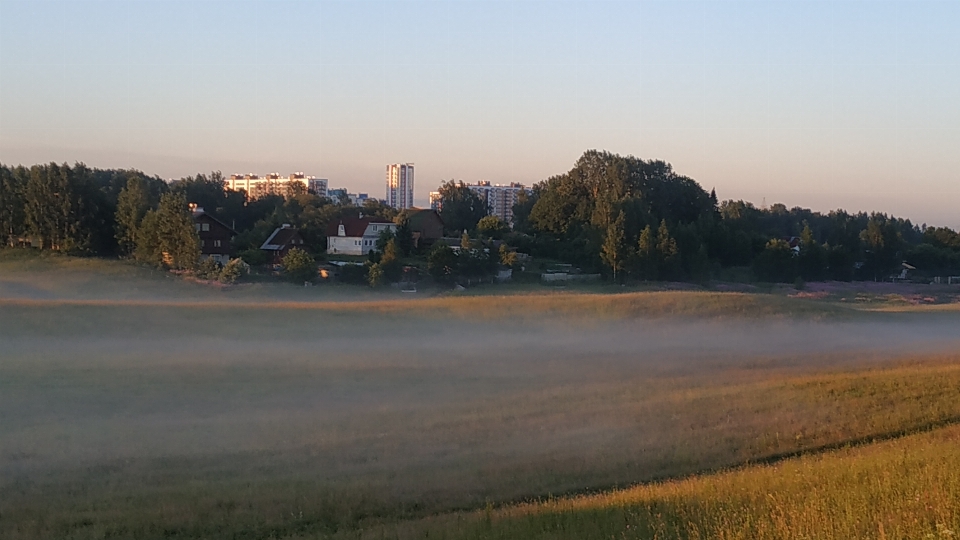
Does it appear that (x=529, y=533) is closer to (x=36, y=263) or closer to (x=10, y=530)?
(x=10, y=530)

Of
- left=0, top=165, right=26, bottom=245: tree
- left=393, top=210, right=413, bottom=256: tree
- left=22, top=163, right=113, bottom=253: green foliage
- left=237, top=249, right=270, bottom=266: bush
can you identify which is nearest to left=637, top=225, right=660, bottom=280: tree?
left=393, top=210, right=413, bottom=256: tree

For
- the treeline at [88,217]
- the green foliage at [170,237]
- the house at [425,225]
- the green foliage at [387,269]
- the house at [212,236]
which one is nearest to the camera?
the green foliage at [387,269]

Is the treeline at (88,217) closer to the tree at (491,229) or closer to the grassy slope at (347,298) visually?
the grassy slope at (347,298)

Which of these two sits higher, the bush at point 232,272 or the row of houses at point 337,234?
the row of houses at point 337,234

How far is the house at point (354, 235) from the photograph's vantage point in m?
99.1

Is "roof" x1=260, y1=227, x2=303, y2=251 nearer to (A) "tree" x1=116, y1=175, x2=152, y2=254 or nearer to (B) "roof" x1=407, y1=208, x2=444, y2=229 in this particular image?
(A) "tree" x1=116, y1=175, x2=152, y2=254

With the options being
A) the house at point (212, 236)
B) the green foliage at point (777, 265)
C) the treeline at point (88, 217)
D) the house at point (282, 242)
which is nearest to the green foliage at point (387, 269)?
the treeline at point (88, 217)

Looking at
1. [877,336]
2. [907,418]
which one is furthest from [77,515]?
[877,336]

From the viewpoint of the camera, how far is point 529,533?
10.5 metres

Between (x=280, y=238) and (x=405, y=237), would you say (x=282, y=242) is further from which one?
(x=405, y=237)

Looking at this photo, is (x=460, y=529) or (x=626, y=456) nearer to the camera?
(x=460, y=529)

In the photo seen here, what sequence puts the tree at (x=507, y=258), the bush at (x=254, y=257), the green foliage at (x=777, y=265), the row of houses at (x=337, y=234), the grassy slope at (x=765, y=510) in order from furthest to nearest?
the green foliage at (x=777, y=265) → the row of houses at (x=337, y=234) → the tree at (x=507, y=258) → the bush at (x=254, y=257) → the grassy slope at (x=765, y=510)

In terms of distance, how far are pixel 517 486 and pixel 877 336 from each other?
110ft

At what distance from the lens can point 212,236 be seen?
88.1 meters
